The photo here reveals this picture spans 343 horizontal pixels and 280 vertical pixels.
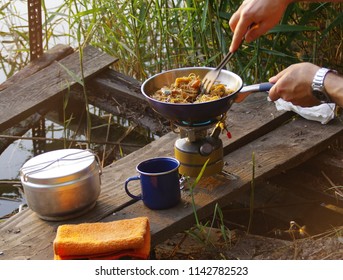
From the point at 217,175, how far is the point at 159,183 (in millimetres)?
341

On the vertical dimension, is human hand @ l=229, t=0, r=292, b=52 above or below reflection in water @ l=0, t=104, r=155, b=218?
above

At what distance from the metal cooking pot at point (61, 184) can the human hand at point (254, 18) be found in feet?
2.33

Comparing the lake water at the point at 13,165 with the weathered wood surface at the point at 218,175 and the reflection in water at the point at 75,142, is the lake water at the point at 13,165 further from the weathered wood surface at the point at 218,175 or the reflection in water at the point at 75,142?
the weathered wood surface at the point at 218,175

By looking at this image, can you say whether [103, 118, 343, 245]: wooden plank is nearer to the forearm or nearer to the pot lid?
the pot lid

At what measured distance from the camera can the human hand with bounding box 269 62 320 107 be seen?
2707 mm

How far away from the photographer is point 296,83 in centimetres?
271

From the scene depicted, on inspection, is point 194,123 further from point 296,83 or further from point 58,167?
point 58,167

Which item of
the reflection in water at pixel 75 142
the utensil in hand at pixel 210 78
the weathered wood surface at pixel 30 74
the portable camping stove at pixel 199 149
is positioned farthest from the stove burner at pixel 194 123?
the weathered wood surface at pixel 30 74

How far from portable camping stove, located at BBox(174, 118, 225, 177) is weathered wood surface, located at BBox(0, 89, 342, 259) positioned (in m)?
0.07

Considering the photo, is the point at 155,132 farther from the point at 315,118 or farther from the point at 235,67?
the point at 315,118

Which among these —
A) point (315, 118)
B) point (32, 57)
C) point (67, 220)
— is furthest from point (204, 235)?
point (32, 57)

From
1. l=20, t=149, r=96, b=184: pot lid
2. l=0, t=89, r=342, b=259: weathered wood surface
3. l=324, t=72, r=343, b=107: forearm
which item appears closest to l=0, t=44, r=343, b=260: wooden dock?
l=0, t=89, r=342, b=259: weathered wood surface

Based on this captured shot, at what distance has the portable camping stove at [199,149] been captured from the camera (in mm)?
2775

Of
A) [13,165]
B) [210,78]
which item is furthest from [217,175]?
[13,165]
